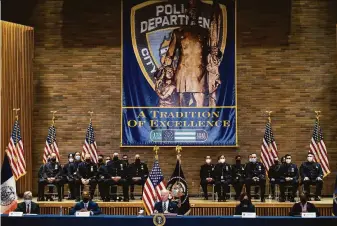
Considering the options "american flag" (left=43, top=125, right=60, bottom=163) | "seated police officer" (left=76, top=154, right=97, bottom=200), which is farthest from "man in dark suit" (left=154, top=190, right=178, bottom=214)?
"american flag" (left=43, top=125, right=60, bottom=163)

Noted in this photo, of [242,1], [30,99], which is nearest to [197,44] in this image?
[242,1]

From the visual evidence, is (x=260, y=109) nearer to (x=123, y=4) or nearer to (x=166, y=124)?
(x=166, y=124)

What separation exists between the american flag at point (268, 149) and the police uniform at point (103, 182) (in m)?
4.85

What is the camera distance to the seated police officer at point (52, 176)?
52.7 feet

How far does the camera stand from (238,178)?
16.3m

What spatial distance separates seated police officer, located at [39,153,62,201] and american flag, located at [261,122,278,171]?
20.4ft

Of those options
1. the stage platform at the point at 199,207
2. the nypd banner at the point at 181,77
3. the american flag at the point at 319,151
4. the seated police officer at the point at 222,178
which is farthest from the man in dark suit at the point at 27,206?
the american flag at the point at 319,151

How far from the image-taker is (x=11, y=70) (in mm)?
17844

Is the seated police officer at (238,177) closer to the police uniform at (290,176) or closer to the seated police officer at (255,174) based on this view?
the seated police officer at (255,174)

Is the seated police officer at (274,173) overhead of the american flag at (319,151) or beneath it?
beneath

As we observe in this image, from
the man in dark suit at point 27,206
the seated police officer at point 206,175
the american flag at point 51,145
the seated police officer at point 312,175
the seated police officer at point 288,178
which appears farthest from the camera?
the american flag at point 51,145

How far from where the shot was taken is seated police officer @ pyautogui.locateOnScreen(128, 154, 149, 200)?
1630 cm
